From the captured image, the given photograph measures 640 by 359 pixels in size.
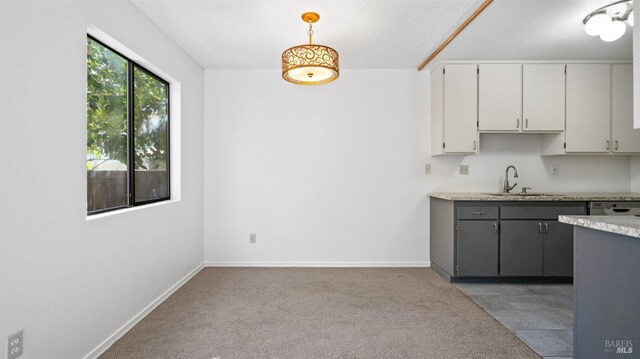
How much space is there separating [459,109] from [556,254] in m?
1.82

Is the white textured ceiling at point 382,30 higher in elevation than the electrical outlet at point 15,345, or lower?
higher

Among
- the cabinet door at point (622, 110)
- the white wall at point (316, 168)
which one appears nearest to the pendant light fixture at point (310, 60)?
the white wall at point (316, 168)

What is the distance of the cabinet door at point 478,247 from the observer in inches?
137

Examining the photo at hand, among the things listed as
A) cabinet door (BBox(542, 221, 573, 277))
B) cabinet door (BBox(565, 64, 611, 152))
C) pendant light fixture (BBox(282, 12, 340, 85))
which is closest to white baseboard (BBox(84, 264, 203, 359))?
pendant light fixture (BBox(282, 12, 340, 85))

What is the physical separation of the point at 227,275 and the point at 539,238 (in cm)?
335

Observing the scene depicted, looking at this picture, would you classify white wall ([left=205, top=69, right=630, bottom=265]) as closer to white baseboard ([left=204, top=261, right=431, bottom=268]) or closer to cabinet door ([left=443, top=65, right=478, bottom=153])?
white baseboard ([left=204, top=261, right=431, bottom=268])

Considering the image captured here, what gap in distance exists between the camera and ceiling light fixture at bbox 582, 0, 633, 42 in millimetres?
2502

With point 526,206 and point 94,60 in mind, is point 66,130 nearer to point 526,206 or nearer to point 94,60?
point 94,60

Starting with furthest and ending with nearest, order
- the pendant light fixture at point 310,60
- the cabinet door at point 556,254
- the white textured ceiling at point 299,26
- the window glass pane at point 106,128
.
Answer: the cabinet door at point 556,254, the white textured ceiling at point 299,26, the pendant light fixture at point 310,60, the window glass pane at point 106,128

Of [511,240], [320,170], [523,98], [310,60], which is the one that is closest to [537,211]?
[511,240]

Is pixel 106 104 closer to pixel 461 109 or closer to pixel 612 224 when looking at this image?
pixel 612 224

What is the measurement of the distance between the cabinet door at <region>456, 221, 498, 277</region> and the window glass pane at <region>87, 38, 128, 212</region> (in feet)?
10.3

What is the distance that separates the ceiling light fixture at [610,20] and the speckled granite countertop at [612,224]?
66.0 inches

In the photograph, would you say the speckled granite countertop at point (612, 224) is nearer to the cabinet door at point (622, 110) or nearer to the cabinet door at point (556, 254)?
the cabinet door at point (556, 254)
